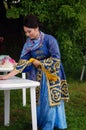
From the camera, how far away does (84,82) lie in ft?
30.1

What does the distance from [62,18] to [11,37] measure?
8.07 feet

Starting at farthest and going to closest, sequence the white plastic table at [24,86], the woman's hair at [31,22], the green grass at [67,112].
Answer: the green grass at [67,112] < the woman's hair at [31,22] < the white plastic table at [24,86]

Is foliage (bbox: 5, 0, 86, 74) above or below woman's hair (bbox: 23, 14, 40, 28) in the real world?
below

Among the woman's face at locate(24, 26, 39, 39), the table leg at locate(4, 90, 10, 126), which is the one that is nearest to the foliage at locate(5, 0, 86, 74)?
the table leg at locate(4, 90, 10, 126)

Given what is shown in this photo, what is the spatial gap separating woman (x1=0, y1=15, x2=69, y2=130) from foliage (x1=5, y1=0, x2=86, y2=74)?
11.1 feet

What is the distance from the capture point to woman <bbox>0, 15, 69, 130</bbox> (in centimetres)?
475

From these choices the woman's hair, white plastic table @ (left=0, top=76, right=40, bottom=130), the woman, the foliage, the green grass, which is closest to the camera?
white plastic table @ (left=0, top=76, right=40, bottom=130)

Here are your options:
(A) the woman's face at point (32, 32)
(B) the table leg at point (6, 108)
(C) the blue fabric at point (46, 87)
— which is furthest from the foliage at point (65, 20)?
(A) the woman's face at point (32, 32)

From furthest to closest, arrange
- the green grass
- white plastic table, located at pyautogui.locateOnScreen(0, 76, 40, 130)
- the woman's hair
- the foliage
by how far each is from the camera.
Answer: the foliage < the green grass < the woman's hair < white plastic table, located at pyautogui.locateOnScreen(0, 76, 40, 130)

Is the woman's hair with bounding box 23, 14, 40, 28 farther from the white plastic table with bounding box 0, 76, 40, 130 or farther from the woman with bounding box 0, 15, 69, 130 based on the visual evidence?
the white plastic table with bounding box 0, 76, 40, 130

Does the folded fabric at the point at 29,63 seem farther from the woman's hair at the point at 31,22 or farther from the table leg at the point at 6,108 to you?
the table leg at the point at 6,108

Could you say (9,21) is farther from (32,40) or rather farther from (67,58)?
(32,40)

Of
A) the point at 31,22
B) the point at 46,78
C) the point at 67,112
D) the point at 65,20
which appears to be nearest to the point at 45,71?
the point at 46,78

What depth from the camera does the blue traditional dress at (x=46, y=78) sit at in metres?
4.77
